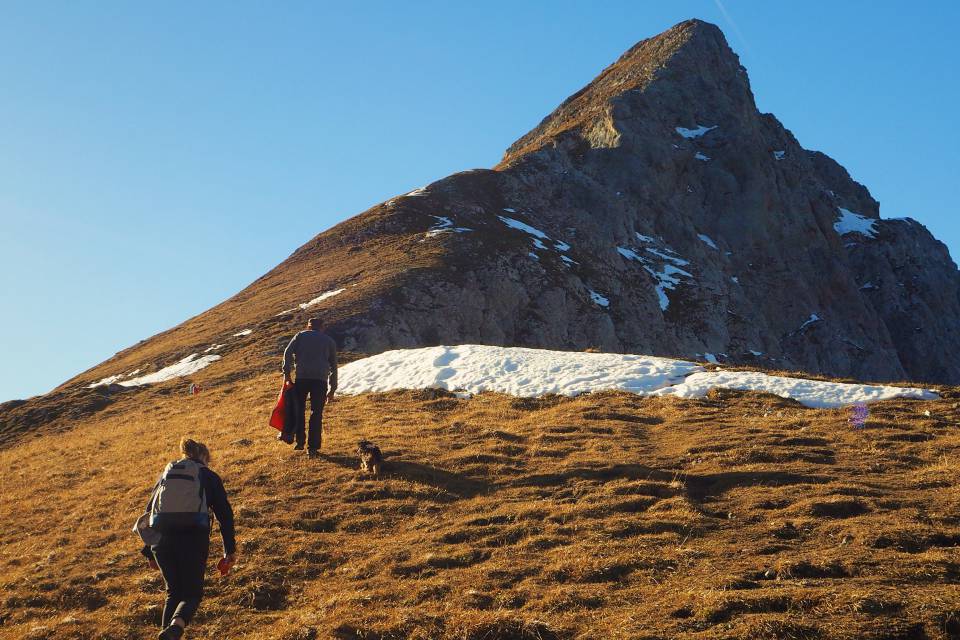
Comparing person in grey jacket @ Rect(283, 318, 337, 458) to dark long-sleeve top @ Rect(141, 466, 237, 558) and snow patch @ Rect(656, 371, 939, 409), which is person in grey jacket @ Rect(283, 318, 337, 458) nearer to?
dark long-sleeve top @ Rect(141, 466, 237, 558)

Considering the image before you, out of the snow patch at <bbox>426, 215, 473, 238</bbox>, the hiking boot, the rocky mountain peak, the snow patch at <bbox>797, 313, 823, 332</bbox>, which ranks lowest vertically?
the snow patch at <bbox>797, 313, 823, 332</bbox>

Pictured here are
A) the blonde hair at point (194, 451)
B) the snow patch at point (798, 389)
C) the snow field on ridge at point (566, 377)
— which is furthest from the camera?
the snow field on ridge at point (566, 377)

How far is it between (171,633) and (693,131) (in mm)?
113864

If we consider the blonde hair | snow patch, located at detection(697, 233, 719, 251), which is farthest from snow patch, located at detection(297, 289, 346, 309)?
snow patch, located at detection(697, 233, 719, 251)

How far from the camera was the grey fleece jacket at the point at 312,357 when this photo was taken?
17.4 m

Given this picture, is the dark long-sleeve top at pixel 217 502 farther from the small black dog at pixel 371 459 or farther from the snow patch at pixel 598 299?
the snow patch at pixel 598 299

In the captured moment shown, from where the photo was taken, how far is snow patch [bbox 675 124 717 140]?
111m

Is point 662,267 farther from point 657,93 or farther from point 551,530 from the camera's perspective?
point 551,530

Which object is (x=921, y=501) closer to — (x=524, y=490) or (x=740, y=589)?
(x=740, y=589)

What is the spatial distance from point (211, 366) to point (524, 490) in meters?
Result: 29.6

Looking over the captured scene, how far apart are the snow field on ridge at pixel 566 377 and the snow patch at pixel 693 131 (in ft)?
301

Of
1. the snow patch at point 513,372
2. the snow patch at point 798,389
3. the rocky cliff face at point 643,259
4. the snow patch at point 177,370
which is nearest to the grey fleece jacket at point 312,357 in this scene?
the snow patch at point 513,372

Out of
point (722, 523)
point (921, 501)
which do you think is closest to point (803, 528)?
point (722, 523)

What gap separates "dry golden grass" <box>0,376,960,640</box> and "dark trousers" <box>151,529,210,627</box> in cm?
102
